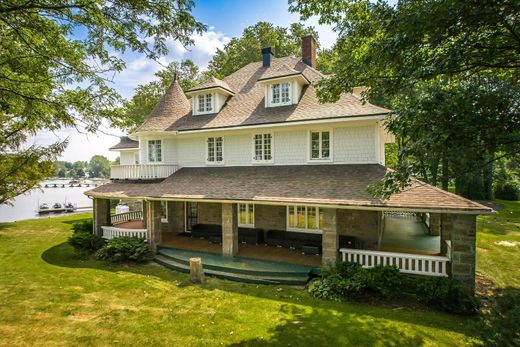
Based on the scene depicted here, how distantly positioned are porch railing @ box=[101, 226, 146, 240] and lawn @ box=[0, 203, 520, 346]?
84.5 inches

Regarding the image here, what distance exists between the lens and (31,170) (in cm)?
1797

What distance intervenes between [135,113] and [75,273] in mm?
23759

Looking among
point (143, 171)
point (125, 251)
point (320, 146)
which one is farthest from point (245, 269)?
point (143, 171)

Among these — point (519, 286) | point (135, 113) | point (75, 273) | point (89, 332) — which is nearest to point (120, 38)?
point (89, 332)

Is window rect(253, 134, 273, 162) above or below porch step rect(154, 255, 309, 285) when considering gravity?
above

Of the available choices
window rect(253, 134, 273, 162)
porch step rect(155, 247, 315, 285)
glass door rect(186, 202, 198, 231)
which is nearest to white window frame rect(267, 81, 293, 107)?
window rect(253, 134, 273, 162)

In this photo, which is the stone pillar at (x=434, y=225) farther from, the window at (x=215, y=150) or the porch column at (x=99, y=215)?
the porch column at (x=99, y=215)

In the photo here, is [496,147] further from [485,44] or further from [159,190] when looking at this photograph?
[159,190]

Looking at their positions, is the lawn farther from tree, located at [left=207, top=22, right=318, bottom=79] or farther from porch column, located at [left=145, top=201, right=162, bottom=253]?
tree, located at [left=207, top=22, right=318, bottom=79]

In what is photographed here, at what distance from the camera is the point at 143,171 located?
16.5 meters

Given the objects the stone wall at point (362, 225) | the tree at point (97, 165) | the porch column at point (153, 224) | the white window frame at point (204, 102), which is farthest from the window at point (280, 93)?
the tree at point (97, 165)

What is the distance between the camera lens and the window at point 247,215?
1547 cm

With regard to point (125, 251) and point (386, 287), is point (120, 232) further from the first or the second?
point (386, 287)

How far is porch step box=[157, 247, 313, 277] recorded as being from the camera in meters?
10.9
